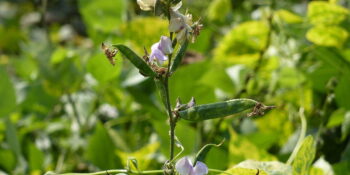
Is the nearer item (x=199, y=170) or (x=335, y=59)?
(x=199, y=170)

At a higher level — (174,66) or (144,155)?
(174,66)

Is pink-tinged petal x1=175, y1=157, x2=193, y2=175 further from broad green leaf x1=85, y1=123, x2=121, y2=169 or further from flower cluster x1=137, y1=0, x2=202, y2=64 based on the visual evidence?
broad green leaf x1=85, y1=123, x2=121, y2=169

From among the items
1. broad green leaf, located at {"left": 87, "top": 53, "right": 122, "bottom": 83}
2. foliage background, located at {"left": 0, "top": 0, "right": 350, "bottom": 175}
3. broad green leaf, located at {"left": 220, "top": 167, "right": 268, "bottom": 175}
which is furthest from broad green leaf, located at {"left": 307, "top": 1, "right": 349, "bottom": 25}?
broad green leaf, located at {"left": 220, "top": 167, "right": 268, "bottom": 175}

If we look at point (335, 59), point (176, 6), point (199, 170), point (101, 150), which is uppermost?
point (176, 6)

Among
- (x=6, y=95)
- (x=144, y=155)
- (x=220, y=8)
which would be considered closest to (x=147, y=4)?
(x=144, y=155)

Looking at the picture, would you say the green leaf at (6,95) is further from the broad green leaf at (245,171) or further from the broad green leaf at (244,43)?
the broad green leaf at (245,171)

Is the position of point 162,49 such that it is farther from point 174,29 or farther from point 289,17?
point 289,17

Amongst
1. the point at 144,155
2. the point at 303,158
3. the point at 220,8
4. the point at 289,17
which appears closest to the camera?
the point at 303,158

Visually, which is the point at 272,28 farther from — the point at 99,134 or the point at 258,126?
the point at 99,134
